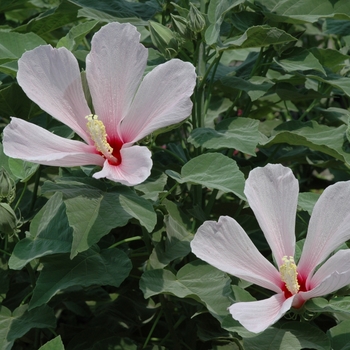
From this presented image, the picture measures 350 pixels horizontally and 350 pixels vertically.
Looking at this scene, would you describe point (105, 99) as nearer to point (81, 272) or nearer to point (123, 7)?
point (81, 272)

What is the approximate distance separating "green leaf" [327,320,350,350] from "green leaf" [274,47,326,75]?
0.58 metres

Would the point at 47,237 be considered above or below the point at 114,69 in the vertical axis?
below

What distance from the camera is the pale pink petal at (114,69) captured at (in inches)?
49.4

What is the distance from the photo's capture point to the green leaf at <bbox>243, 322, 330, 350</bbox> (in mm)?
1171

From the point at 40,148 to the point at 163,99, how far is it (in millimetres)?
230

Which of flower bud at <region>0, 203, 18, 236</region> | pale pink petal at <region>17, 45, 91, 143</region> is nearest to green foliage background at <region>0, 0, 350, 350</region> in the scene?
flower bud at <region>0, 203, 18, 236</region>

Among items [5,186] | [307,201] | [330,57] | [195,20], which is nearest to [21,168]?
[5,186]

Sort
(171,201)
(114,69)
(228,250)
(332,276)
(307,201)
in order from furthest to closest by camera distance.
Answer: (171,201), (307,201), (114,69), (228,250), (332,276)

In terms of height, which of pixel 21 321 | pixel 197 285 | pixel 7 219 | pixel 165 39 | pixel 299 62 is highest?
pixel 165 39

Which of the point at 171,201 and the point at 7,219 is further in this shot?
the point at 171,201

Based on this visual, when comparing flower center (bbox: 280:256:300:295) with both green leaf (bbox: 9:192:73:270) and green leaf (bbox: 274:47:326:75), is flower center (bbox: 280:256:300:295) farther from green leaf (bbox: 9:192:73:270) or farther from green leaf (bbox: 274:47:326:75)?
green leaf (bbox: 274:47:326:75)

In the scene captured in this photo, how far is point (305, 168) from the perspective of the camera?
2279 mm

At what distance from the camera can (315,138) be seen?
1.57 meters

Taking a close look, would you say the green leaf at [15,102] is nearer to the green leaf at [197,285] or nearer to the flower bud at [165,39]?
the flower bud at [165,39]
